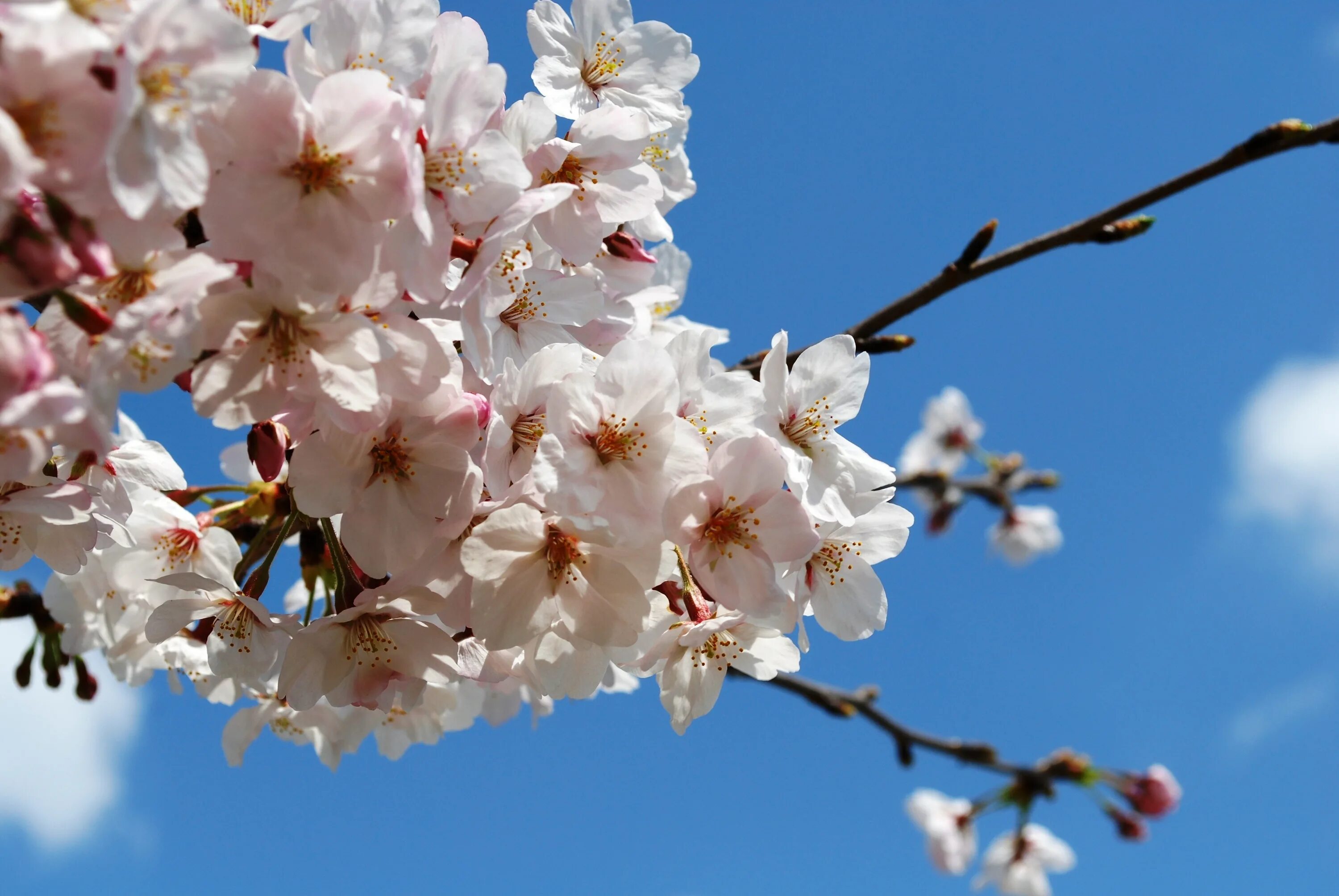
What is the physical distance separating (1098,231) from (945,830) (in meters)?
7.14

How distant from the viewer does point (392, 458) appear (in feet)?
5.25

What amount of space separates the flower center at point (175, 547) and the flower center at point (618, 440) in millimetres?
1191

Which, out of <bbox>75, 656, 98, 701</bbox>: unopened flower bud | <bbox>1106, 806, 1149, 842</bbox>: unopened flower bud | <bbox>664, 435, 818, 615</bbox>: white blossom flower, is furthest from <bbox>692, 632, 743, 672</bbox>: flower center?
<bbox>1106, 806, 1149, 842</bbox>: unopened flower bud

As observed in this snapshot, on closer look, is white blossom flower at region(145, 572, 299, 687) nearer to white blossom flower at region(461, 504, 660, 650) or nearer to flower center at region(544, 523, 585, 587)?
white blossom flower at region(461, 504, 660, 650)

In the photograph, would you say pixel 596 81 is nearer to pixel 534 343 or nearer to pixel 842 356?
pixel 534 343

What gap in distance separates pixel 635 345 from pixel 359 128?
0.52 meters

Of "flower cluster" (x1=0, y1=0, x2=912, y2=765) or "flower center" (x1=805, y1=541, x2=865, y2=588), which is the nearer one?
"flower cluster" (x1=0, y1=0, x2=912, y2=765)

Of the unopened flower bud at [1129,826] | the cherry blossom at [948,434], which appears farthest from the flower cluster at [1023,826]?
the cherry blossom at [948,434]

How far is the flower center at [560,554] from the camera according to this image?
1.66 m

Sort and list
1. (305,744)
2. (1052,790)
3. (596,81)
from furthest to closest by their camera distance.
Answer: (1052,790), (305,744), (596,81)

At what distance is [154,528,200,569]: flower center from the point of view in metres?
2.28

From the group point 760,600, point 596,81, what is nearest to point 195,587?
point 760,600

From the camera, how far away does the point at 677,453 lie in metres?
1.61

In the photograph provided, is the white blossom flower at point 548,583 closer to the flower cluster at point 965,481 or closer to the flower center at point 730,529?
the flower center at point 730,529
